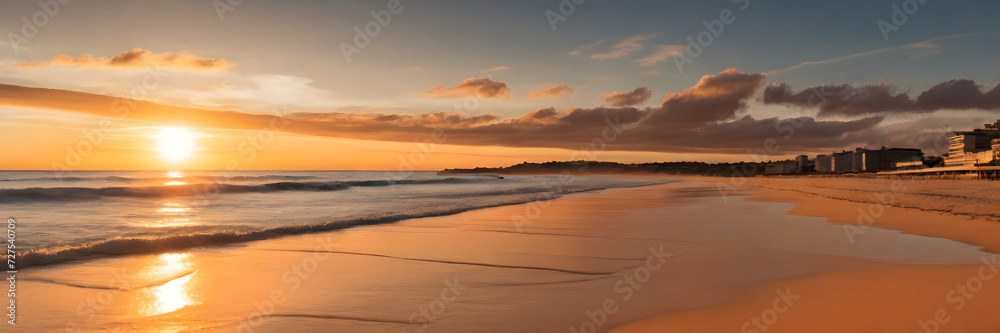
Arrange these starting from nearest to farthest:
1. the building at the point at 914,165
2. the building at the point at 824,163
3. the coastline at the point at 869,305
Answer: the coastline at the point at 869,305, the building at the point at 914,165, the building at the point at 824,163

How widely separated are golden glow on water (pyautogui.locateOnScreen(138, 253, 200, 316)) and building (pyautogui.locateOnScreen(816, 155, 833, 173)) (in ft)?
A: 595

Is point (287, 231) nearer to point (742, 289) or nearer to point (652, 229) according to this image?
point (652, 229)

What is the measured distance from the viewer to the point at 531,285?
6.02 meters

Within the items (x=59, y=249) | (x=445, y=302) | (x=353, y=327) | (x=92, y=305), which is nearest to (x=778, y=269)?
(x=445, y=302)

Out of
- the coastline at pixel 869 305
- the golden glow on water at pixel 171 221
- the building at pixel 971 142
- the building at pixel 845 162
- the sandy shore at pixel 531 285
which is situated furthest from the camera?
the building at pixel 845 162

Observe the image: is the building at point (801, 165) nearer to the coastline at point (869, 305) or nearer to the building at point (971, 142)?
the building at point (971, 142)

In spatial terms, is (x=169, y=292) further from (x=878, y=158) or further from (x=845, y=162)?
(x=845, y=162)

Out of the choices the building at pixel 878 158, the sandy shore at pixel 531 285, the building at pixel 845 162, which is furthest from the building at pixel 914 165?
the sandy shore at pixel 531 285

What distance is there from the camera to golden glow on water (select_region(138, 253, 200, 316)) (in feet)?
16.6

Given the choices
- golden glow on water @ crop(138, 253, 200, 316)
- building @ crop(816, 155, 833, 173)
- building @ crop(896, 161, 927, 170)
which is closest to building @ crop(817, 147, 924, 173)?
building @ crop(816, 155, 833, 173)

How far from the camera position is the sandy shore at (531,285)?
4.48 m

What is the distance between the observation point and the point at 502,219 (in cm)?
1503

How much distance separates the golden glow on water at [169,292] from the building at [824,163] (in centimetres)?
18121

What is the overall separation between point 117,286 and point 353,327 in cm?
383
